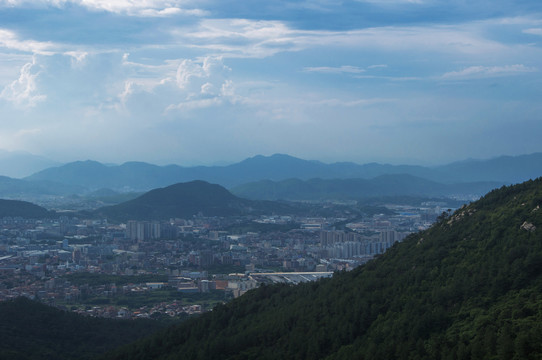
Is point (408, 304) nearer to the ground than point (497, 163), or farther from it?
nearer to the ground

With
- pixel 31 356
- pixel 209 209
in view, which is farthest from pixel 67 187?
pixel 31 356

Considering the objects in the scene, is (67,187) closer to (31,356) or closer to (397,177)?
(397,177)

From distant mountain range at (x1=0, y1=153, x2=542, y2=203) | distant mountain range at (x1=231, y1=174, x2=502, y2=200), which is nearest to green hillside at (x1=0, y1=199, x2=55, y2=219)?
distant mountain range at (x1=0, y1=153, x2=542, y2=203)

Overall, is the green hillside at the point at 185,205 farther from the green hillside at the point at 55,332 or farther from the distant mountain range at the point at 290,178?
the green hillside at the point at 55,332

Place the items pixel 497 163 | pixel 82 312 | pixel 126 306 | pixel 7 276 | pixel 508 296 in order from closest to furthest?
pixel 508 296 → pixel 82 312 → pixel 126 306 → pixel 7 276 → pixel 497 163

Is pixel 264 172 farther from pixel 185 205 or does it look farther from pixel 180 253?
pixel 180 253

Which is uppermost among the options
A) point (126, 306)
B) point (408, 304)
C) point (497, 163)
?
point (497, 163)

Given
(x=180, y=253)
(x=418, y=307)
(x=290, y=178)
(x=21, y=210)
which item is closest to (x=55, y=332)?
(x=418, y=307)

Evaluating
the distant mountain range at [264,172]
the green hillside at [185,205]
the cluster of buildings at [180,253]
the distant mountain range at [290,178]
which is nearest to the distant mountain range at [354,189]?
the distant mountain range at [290,178]

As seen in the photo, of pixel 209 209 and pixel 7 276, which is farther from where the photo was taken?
pixel 209 209
